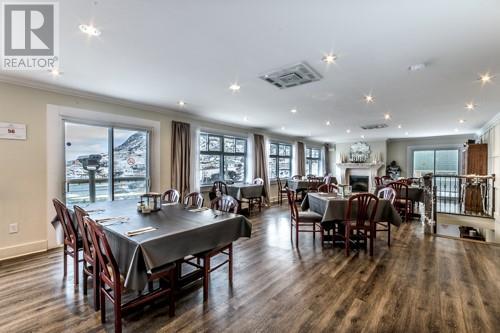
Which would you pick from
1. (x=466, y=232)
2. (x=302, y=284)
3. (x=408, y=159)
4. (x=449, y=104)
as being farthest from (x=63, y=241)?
(x=408, y=159)

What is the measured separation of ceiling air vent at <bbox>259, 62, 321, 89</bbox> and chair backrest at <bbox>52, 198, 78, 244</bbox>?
9.28 ft

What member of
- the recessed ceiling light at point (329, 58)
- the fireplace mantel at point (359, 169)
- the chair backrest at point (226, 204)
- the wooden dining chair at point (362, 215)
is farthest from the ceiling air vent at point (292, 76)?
the fireplace mantel at point (359, 169)

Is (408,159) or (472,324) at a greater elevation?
(408,159)

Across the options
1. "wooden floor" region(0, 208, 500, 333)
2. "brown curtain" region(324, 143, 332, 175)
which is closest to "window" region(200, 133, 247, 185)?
"wooden floor" region(0, 208, 500, 333)

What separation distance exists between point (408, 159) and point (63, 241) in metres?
11.9

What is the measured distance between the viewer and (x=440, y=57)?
257cm

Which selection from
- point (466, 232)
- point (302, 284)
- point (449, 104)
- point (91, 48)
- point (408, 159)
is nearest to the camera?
point (91, 48)

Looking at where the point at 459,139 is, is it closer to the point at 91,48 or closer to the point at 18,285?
the point at 91,48

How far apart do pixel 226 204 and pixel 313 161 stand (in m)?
9.03

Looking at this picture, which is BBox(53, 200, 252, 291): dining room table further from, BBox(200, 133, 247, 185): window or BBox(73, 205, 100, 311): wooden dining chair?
BBox(200, 133, 247, 185): window

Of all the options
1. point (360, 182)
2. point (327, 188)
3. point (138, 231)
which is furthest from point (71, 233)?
point (360, 182)

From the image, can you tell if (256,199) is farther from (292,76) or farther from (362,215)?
(292,76)

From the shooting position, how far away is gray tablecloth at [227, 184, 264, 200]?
19.6ft

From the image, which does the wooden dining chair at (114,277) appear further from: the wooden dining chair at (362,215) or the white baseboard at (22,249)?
the wooden dining chair at (362,215)
